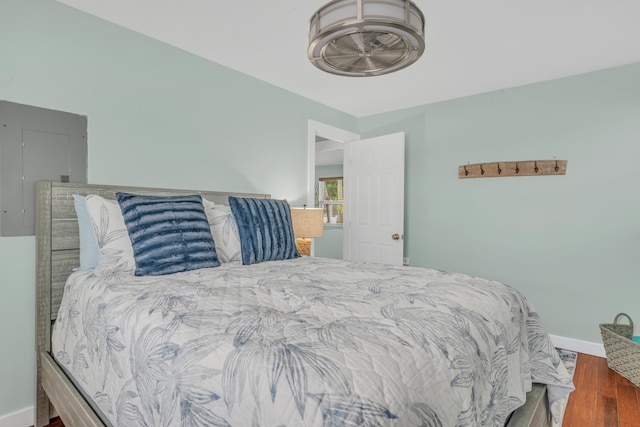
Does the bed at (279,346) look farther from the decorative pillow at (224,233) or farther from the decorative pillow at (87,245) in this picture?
the decorative pillow at (224,233)

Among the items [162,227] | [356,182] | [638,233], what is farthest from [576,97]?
[162,227]

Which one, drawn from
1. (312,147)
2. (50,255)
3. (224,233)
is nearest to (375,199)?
(312,147)

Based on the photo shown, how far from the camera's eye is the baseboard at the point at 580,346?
9.18ft

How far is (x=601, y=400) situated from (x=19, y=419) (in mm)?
3368

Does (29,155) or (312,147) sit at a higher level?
(312,147)

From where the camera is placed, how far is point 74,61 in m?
1.95

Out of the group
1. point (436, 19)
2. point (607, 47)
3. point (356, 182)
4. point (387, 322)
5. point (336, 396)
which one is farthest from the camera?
point (356, 182)

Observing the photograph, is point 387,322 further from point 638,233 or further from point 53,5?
point 638,233

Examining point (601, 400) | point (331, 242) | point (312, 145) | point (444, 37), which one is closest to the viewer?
point (601, 400)

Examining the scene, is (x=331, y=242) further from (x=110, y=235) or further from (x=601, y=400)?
(x=110, y=235)

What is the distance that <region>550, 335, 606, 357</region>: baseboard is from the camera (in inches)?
110

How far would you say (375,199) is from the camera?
3.81 meters

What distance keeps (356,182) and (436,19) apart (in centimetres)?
213

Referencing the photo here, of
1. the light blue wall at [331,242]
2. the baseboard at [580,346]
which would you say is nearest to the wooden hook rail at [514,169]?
the baseboard at [580,346]
